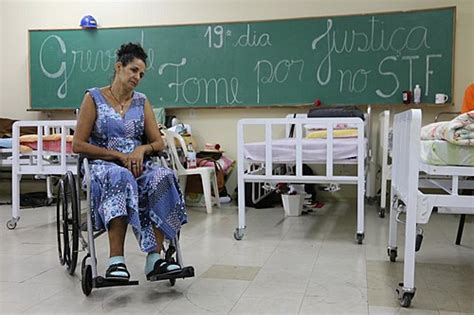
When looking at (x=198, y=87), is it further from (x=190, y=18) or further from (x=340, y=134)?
(x=340, y=134)

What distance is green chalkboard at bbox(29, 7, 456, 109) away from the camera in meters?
4.43

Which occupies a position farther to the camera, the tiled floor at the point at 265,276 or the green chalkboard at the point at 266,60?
the green chalkboard at the point at 266,60

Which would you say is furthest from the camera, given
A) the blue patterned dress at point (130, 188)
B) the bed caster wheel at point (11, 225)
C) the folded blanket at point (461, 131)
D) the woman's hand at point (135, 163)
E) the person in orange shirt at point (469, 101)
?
the person in orange shirt at point (469, 101)

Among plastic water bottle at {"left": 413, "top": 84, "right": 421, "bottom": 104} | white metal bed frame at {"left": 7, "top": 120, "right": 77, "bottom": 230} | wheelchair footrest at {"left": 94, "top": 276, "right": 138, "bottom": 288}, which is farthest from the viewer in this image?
plastic water bottle at {"left": 413, "top": 84, "right": 421, "bottom": 104}

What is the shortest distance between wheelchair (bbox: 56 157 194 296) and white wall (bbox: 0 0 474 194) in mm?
2646

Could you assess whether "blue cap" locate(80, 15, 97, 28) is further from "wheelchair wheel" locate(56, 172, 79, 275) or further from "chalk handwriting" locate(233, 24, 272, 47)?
"wheelchair wheel" locate(56, 172, 79, 275)

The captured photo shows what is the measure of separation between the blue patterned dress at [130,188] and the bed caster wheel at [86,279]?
18 cm

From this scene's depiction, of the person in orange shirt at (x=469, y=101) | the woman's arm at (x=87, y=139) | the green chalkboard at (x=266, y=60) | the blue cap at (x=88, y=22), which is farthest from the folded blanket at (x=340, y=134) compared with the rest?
the blue cap at (x=88, y=22)

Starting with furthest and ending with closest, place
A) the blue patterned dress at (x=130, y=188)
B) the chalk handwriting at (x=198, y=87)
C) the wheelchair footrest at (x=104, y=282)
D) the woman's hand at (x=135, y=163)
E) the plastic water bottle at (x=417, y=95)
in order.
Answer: the chalk handwriting at (x=198, y=87) → the plastic water bottle at (x=417, y=95) → the woman's hand at (x=135, y=163) → the blue patterned dress at (x=130, y=188) → the wheelchair footrest at (x=104, y=282)

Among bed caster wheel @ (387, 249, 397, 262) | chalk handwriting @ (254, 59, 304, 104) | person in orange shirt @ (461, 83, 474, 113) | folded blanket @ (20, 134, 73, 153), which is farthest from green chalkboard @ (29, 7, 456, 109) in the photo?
bed caster wheel @ (387, 249, 397, 262)

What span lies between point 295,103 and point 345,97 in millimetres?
483

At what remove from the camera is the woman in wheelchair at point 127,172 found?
195 cm

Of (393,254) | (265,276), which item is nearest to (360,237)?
(393,254)

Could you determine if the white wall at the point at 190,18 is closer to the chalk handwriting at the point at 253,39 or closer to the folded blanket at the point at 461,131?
the chalk handwriting at the point at 253,39
